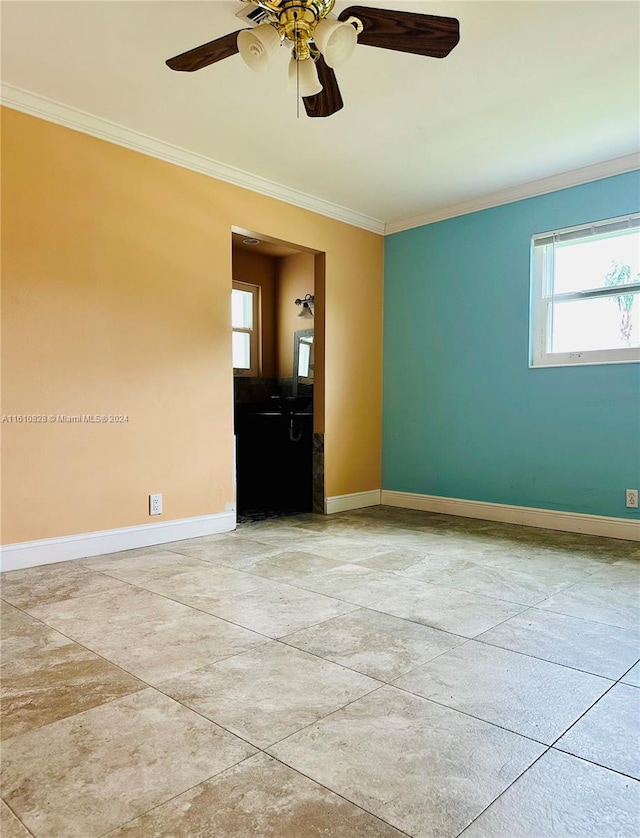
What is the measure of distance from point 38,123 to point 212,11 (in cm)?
132

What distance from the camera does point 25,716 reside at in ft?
5.15

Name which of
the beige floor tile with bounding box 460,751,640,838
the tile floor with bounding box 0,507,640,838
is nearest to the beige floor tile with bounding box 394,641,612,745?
the tile floor with bounding box 0,507,640,838

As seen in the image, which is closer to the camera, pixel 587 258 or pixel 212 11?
pixel 212 11

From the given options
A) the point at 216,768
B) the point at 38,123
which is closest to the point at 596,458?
the point at 216,768

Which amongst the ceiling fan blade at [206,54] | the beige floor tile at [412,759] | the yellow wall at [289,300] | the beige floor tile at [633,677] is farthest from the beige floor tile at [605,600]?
the yellow wall at [289,300]

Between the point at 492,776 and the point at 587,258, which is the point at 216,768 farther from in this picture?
the point at 587,258

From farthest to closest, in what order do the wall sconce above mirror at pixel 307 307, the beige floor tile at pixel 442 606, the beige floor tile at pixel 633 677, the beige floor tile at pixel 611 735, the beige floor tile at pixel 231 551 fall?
the wall sconce above mirror at pixel 307 307 → the beige floor tile at pixel 231 551 → the beige floor tile at pixel 442 606 → the beige floor tile at pixel 633 677 → the beige floor tile at pixel 611 735

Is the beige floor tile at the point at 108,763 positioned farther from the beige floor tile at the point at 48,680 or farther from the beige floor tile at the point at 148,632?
the beige floor tile at the point at 148,632

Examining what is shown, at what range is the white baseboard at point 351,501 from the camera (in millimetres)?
4740

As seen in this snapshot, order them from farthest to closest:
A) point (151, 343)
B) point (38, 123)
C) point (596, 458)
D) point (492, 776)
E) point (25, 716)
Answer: point (596, 458) → point (151, 343) → point (38, 123) → point (25, 716) → point (492, 776)

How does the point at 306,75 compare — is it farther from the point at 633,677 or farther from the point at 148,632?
the point at 633,677

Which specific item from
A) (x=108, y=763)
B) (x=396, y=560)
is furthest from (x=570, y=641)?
(x=108, y=763)

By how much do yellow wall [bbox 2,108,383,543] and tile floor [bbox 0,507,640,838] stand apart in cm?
59

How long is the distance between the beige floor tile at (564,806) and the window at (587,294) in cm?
307
